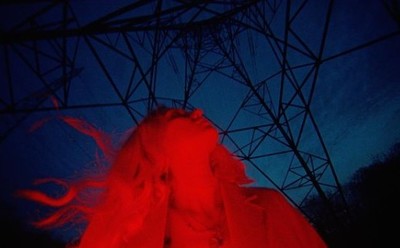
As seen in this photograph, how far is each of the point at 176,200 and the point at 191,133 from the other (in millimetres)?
569

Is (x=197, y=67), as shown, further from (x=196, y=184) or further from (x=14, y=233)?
(x=14, y=233)

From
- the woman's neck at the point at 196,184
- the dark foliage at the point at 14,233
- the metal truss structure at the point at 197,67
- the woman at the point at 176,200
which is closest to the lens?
the woman at the point at 176,200

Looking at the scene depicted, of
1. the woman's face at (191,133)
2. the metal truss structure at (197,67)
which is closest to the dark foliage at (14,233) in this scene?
the metal truss structure at (197,67)

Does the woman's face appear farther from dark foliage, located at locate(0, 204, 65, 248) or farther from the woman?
dark foliage, located at locate(0, 204, 65, 248)

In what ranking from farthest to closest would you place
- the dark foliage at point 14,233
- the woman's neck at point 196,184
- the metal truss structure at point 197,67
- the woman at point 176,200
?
the dark foliage at point 14,233, the metal truss structure at point 197,67, the woman's neck at point 196,184, the woman at point 176,200

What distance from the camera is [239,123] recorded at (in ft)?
36.0

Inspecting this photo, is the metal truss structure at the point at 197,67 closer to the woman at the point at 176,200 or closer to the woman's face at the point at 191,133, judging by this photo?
the woman at the point at 176,200

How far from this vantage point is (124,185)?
2.35 metres

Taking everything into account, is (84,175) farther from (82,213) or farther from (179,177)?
(179,177)

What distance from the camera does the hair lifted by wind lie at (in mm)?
2236

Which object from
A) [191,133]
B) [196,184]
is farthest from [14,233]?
[191,133]

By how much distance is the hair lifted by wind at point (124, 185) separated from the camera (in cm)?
224

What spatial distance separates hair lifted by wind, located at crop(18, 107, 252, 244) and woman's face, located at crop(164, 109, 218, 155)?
117 millimetres

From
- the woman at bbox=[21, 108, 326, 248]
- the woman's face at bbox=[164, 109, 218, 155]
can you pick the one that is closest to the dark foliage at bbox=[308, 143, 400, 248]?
the woman at bbox=[21, 108, 326, 248]
